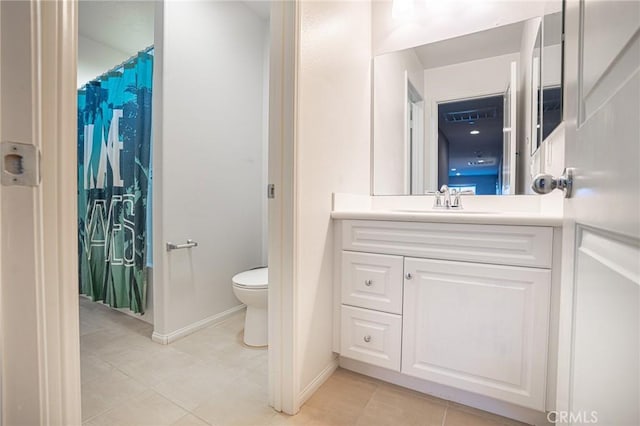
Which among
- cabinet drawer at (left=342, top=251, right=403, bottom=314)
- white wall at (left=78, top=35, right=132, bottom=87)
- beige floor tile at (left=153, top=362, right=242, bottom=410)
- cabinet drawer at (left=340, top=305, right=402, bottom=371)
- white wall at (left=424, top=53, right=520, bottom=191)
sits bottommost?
beige floor tile at (left=153, top=362, right=242, bottom=410)

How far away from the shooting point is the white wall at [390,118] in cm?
190

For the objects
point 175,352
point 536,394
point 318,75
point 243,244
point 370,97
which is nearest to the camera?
point 536,394

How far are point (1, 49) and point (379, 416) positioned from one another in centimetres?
156

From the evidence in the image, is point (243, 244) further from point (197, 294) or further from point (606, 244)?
→ point (606, 244)

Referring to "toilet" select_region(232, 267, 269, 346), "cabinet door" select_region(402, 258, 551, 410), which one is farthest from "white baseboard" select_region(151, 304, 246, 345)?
"cabinet door" select_region(402, 258, 551, 410)

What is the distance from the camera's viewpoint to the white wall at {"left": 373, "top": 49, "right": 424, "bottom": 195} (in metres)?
1.90

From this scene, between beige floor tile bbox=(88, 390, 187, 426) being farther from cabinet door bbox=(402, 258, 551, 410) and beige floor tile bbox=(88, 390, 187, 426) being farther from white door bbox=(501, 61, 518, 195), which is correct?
white door bbox=(501, 61, 518, 195)

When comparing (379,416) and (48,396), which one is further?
(379,416)

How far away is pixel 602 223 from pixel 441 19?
5.78ft

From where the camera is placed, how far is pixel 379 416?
1.25m

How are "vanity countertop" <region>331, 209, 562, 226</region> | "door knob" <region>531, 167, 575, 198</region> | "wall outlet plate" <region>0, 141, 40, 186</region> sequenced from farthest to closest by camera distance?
"vanity countertop" <region>331, 209, 562, 226</region>, "door knob" <region>531, 167, 575, 198</region>, "wall outlet plate" <region>0, 141, 40, 186</region>

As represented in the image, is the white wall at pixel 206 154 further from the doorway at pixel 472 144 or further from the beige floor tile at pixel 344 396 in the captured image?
the doorway at pixel 472 144

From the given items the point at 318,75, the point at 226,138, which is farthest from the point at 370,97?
the point at 226,138

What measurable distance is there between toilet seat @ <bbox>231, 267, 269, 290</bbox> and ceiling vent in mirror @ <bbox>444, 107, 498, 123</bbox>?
56.9 inches
